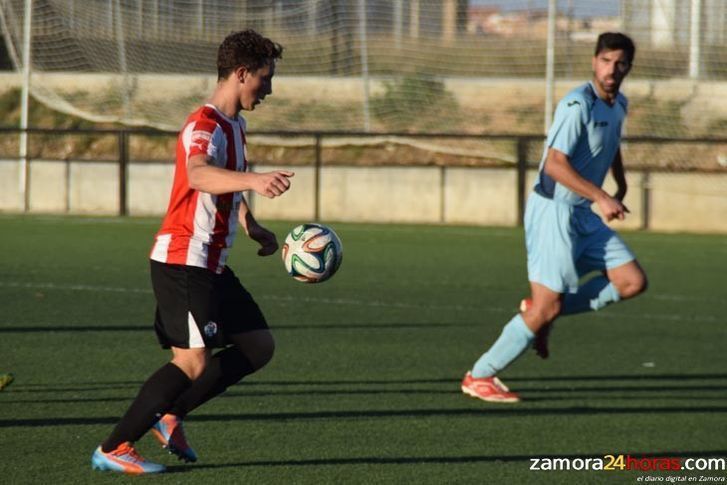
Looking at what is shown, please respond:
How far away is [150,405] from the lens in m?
5.21

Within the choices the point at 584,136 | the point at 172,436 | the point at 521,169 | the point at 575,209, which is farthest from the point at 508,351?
the point at 521,169

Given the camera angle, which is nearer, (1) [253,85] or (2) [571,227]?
(1) [253,85]

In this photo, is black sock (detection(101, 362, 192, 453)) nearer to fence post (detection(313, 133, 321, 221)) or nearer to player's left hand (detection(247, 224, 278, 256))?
player's left hand (detection(247, 224, 278, 256))

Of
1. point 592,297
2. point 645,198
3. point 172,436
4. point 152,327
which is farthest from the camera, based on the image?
point 645,198

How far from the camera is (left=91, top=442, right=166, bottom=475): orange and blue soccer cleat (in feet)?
17.2

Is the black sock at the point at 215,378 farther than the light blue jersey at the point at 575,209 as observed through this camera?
No

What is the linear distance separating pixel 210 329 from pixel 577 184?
260cm

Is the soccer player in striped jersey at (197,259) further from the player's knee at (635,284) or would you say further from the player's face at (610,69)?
the player's knee at (635,284)

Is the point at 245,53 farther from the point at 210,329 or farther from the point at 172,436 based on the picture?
the point at 172,436

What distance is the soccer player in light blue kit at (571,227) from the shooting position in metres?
7.25

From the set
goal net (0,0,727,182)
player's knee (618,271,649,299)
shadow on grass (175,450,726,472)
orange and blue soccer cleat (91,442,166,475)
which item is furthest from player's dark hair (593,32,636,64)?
goal net (0,0,727,182)

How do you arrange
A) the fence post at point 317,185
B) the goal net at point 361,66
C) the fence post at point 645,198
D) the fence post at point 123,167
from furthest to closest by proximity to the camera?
the goal net at point 361,66
the fence post at point 123,167
the fence post at point 317,185
the fence post at point 645,198

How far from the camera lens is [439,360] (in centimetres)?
867

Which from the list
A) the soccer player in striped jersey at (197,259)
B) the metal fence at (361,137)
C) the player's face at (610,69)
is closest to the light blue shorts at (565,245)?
the player's face at (610,69)
